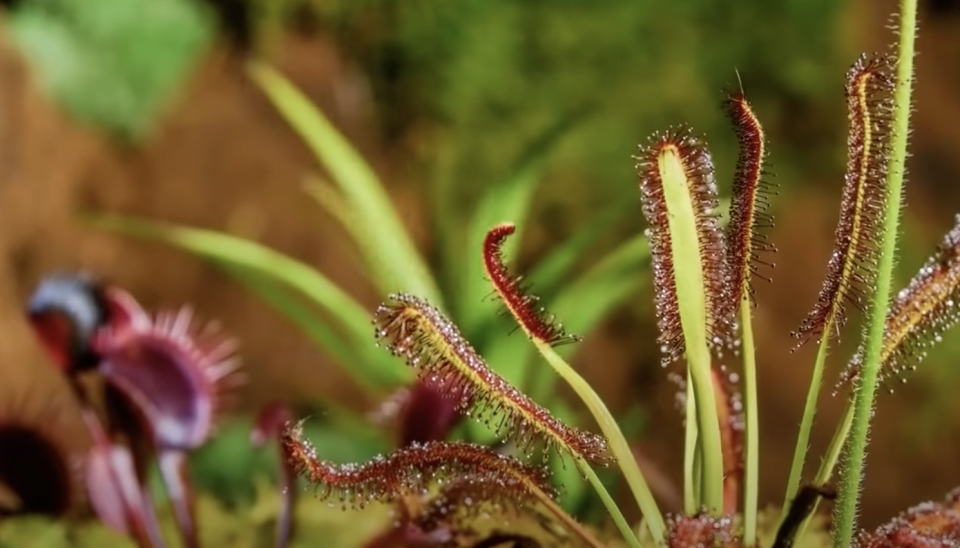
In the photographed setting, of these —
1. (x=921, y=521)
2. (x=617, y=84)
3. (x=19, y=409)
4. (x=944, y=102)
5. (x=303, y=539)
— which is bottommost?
(x=921, y=521)

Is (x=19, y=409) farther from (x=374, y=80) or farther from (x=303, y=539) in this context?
(x=374, y=80)

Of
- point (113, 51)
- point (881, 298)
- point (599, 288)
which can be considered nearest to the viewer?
point (881, 298)

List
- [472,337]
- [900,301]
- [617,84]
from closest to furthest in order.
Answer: [900,301] → [472,337] → [617,84]

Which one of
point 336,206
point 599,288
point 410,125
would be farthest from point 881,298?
point 410,125

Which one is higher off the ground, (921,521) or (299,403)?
(299,403)

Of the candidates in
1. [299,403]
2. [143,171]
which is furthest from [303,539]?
[143,171]

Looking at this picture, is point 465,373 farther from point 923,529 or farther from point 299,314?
point 299,314

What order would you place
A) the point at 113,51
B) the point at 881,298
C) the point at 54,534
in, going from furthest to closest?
the point at 113,51
the point at 54,534
the point at 881,298

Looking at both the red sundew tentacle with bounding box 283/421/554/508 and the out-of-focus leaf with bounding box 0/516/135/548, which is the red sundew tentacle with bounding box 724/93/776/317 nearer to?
the red sundew tentacle with bounding box 283/421/554/508
